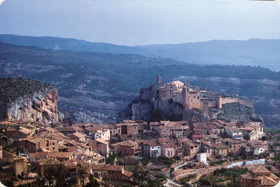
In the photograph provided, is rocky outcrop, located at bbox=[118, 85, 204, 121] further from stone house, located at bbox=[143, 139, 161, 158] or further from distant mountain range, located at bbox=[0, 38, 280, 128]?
distant mountain range, located at bbox=[0, 38, 280, 128]

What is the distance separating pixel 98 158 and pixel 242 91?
4716 centimetres

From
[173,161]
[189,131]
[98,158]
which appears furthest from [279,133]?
[98,158]

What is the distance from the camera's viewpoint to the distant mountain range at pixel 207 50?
117 meters

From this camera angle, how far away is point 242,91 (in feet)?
203

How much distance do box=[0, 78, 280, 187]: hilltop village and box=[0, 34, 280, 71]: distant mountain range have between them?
83373 millimetres

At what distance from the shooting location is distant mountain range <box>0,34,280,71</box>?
117 metres

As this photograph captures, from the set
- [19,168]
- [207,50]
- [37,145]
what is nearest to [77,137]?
[37,145]

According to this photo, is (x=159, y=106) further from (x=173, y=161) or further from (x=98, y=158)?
(x=98, y=158)

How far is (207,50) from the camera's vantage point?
13912 centimetres

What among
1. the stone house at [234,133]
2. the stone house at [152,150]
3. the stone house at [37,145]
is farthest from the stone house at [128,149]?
the stone house at [234,133]

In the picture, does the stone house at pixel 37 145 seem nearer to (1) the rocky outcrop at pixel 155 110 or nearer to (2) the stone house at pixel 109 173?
(2) the stone house at pixel 109 173

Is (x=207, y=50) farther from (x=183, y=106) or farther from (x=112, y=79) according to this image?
(x=183, y=106)

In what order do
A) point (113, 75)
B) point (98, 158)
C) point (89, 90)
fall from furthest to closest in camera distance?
point (113, 75) < point (89, 90) < point (98, 158)

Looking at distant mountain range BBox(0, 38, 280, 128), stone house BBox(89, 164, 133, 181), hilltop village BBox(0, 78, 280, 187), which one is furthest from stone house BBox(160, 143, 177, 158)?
distant mountain range BBox(0, 38, 280, 128)
